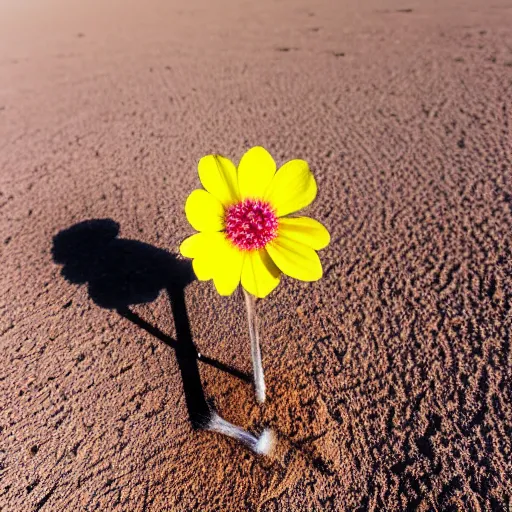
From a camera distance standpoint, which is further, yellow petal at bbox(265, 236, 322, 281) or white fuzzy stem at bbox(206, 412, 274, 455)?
white fuzzy stem at bbox(206, 412, 274, 455)

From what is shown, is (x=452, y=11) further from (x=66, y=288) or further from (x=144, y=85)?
(x=66, y=288)

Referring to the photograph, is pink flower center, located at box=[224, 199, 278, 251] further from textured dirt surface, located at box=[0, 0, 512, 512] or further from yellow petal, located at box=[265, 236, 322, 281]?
textured dirt surface, located at box=[0, 0, 512, 512]

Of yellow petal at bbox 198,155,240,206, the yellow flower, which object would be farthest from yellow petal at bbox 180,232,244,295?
yellow petal at bbox 198,155,240,206

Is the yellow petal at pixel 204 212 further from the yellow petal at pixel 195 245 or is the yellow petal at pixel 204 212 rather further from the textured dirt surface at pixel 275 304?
the textured dirt surface at pixel 275 304

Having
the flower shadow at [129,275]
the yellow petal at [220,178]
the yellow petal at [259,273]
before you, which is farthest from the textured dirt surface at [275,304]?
the yellow petal at [220,178]

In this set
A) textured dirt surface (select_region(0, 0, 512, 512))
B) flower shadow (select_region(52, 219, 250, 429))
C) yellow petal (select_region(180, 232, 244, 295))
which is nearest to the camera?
yellow petal (select_region(180, 232, 244, 295))

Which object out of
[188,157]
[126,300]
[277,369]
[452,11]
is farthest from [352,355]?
[452,11]

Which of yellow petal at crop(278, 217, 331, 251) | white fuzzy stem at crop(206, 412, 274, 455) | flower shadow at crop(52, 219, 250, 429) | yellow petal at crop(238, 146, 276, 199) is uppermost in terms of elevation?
yellow petal at crop(238, 146, 276, 199)

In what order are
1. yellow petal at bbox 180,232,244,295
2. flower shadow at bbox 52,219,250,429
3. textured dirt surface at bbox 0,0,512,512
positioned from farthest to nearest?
flower shadow at bbox 52,219,250,429 < textured dirt surface at bbox 0,0,512,512 < yellow petal at bbox 180,232,244,295
